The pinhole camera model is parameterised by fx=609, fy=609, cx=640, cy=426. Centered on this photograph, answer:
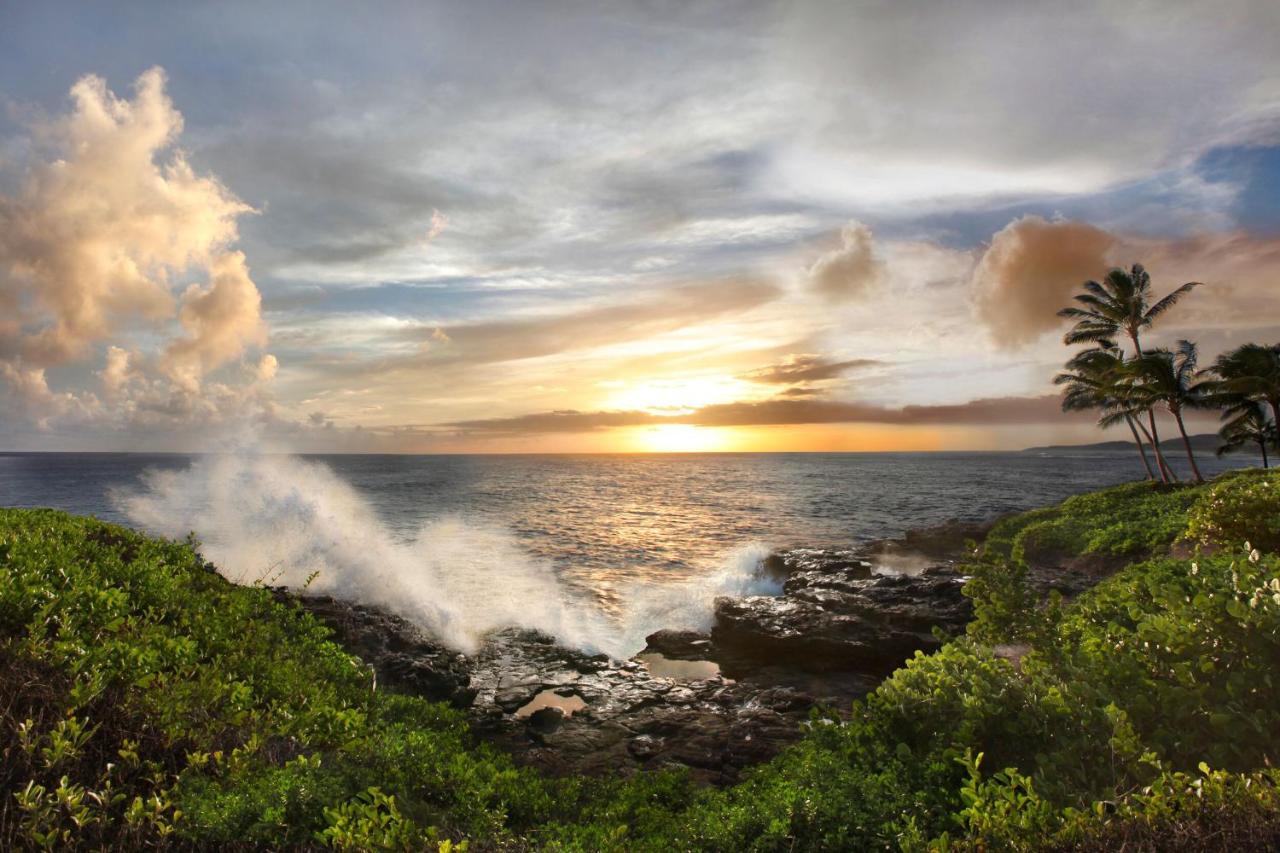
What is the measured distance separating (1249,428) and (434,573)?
6126 cm

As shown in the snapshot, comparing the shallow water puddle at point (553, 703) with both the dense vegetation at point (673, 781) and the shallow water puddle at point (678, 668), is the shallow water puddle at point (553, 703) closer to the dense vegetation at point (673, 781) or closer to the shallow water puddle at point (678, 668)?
the shallow water puddle at point (678, 668)

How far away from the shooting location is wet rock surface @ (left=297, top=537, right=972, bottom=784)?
1316 centimetres

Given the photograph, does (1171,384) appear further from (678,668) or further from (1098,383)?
(678,668)

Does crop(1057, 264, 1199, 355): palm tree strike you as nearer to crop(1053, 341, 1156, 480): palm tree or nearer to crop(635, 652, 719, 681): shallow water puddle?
crop(1053, 341, 1156, 480): palm tree

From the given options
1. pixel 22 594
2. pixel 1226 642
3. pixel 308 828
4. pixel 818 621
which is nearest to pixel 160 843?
pixel 308 828

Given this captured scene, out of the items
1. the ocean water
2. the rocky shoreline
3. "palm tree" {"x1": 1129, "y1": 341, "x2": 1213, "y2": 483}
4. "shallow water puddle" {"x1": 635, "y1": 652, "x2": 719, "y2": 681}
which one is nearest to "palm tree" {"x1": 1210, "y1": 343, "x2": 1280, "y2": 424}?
"palm tree" {"x1": 1129, "y1": 341, "x2": 1213, "y2": 483}

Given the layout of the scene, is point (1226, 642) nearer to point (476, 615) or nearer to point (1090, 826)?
point (1090, 826)

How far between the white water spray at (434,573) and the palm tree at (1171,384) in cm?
2823

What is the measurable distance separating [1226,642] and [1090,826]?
2.81 metres

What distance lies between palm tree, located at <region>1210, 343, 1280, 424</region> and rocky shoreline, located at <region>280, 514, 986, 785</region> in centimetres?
3099

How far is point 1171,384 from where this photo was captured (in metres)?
40.8

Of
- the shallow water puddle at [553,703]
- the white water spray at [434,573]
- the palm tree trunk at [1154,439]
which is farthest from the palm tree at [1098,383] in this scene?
the shallow water puddle at [553,703]

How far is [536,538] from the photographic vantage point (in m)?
48.6

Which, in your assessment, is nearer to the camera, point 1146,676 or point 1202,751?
point 1202,751
